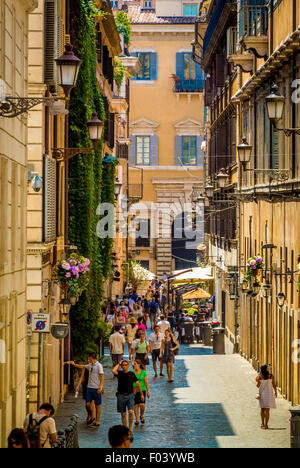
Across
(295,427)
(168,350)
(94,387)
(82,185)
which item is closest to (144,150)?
(168,350)

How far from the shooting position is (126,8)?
73625 millimetres

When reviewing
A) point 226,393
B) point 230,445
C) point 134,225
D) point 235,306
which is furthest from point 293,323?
point 134,225

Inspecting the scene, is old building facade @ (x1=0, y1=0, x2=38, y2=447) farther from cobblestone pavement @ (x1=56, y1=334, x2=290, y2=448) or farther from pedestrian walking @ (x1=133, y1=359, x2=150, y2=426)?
pedestrian walking @ (x1=133, y1=359, x2=150, y2=426)

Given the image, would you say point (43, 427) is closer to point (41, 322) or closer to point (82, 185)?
point (41, 322)

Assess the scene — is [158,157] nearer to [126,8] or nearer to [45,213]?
[126,8]

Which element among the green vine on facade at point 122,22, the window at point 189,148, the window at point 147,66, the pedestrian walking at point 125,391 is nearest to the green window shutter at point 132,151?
the window at point 189,148

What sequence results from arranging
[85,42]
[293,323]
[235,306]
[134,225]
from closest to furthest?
[293,323]
[85,42]
[235,306]
[134,225]

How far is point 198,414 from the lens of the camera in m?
22.4

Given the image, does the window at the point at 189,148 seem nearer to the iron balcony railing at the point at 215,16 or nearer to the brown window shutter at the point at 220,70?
the iron balcony railing at the point at 215,16

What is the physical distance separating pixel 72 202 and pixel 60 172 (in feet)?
6.37

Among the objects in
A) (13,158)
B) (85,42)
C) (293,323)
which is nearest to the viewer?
(13,158)

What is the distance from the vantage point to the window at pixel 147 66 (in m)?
72.2

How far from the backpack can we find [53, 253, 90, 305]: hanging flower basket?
834 centimetres

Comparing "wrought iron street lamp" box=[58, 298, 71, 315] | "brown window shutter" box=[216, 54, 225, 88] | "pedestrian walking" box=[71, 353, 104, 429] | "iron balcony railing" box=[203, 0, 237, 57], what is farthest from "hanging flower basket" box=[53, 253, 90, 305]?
"brown window shutter" box=[216, 54, 225, 88]
